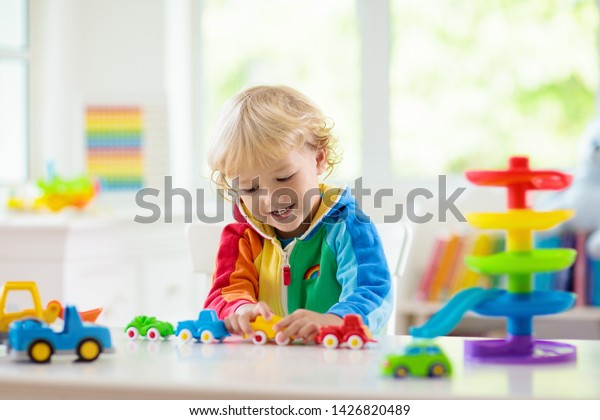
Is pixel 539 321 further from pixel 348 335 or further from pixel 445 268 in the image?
pixel 348 335

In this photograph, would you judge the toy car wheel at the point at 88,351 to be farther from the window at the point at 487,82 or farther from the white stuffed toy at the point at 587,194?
the window at the point at 487,82

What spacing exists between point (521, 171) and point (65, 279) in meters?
2.04

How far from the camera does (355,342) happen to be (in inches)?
38.2

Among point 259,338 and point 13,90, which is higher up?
point 13,90

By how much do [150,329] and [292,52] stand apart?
291 cm

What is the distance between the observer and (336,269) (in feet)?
4.38

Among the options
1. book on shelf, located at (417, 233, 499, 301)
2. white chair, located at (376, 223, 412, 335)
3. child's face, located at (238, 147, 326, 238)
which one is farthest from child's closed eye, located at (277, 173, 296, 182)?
book on shelf, located at (417, 233, 499, 301)

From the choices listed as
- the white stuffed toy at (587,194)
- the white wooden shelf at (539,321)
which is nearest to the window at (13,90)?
the white wooden shelf at (539,321)

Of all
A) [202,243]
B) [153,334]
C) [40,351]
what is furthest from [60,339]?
[202,243]

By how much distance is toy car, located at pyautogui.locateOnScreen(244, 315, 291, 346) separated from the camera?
1.00 metres

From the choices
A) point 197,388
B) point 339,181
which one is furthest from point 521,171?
point 339,181

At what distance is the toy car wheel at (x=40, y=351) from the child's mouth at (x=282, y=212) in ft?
1.58

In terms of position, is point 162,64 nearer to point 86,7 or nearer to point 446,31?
point 86,7

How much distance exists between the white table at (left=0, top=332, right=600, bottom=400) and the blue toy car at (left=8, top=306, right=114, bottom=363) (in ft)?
0.04
